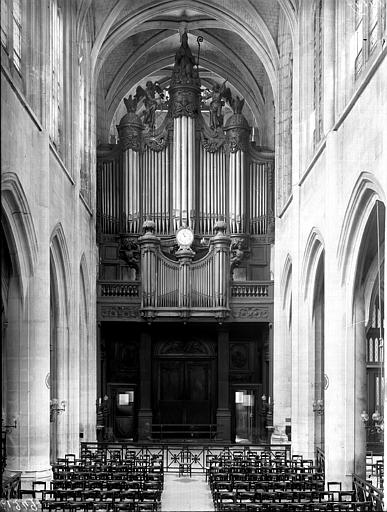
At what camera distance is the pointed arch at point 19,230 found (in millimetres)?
19359

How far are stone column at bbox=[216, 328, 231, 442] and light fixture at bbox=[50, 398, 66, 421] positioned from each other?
9.84 m

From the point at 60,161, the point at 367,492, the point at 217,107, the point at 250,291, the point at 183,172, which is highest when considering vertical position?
the point at 217,107

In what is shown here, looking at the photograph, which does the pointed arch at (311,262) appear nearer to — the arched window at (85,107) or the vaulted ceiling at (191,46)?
the vaulted ceiling at (191,46)

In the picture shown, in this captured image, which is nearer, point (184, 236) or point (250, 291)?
point (250, 291)

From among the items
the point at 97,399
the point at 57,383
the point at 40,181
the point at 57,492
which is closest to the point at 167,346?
the point at 97,399

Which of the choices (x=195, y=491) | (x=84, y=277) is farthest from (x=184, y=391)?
(x=195, y=491)

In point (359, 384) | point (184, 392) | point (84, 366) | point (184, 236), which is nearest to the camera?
point (359, 384)

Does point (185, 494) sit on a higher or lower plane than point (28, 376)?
lower

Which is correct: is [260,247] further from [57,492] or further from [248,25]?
[57,492]

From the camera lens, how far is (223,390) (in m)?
34.9

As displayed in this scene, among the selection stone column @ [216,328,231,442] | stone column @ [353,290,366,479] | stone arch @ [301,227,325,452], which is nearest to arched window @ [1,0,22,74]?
stone column @ [353,290,366,479]

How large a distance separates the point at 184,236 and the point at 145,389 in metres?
6.57

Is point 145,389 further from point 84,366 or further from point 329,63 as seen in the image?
Result: point 329,63

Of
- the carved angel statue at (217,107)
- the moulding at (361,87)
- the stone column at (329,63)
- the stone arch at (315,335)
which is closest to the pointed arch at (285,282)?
the stone arch at (315,335)
